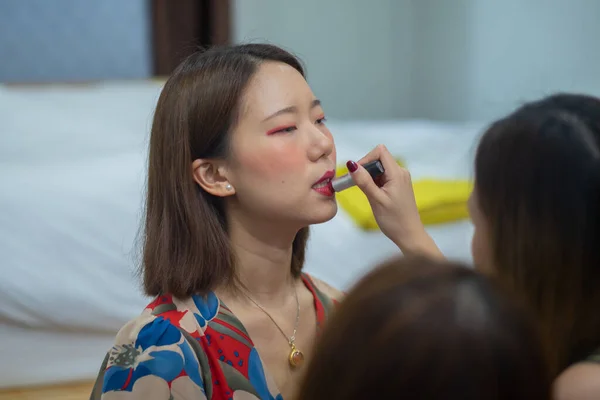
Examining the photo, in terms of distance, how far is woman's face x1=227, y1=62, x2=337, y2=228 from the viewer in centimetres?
111

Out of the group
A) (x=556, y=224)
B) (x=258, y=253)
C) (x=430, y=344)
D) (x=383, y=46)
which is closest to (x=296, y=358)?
(x=258, y=253)

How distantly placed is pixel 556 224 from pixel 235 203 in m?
0.52

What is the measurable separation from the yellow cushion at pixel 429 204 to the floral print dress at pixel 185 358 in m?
0.96

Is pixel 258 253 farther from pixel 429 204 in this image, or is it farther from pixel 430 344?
pixel 429 204

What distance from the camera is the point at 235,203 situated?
1.17 m

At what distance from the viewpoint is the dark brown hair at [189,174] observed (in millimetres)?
1102

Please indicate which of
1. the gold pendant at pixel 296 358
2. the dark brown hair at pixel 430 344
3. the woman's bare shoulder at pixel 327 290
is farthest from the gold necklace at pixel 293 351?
the dark brown hair at pixel 430 344

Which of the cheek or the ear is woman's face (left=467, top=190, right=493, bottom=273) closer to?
the cheek

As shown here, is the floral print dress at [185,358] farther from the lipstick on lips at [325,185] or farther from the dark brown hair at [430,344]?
the dark brown hair at [430,344]

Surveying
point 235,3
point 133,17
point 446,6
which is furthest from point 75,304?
→ point 446,6

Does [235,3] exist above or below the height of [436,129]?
above

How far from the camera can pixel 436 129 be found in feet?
10.1

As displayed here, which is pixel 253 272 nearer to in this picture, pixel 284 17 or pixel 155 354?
pixel 155 354

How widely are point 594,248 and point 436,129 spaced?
2292 millimetres
